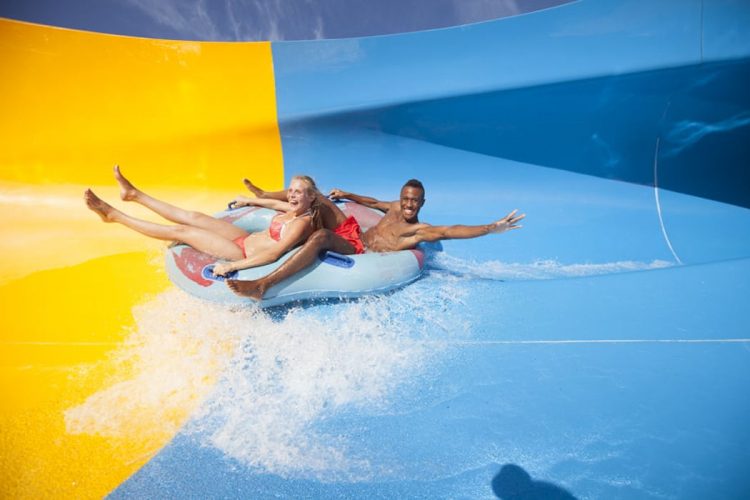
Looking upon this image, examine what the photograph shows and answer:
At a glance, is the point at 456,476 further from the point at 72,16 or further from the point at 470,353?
the point at 72,16

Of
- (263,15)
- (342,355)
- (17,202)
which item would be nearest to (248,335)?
(342,355)

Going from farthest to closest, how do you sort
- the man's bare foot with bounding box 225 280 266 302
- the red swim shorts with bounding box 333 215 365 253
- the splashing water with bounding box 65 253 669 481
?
1. the red swim shorts with bounding box 333 215 365 253
2. the man's bare foot with bounding box 225 280 266 302
3. the splashing water with bounding box 65 253 669 481

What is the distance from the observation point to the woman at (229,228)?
2.05 meters

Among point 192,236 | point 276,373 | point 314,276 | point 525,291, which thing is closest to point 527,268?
point 525,291

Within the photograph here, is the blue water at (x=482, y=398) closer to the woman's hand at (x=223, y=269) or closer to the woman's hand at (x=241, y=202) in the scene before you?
the woman's hand at (x=223, y=269)

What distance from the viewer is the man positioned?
79.0 inches

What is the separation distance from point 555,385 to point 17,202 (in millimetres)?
3385

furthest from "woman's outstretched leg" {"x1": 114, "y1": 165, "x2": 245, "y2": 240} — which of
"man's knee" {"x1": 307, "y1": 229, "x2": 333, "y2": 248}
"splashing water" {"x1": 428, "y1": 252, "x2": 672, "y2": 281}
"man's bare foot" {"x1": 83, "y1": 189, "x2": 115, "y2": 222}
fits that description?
"splashing water" {"x1": 428, "y1": 252, "x2": 672, "y2": 281}

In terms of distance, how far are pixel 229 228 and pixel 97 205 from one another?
55 cm

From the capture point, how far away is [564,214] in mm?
3203

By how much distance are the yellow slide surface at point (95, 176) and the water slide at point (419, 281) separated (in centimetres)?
1

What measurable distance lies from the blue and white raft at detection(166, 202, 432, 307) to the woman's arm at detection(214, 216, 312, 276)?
2 cm

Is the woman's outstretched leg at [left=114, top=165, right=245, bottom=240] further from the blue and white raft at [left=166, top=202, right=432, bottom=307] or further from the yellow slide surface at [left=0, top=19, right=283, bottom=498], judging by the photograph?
the yellow slide surface at [left=0, top=19, right=283, bottom=498]

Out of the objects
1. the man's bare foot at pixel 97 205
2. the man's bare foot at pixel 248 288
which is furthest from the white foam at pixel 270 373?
the man's bare foot at pixel 97 205
